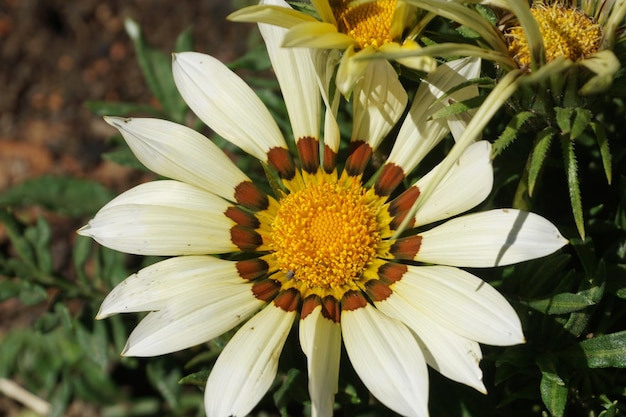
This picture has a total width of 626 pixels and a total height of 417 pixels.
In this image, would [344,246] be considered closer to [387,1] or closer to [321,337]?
[321,337]

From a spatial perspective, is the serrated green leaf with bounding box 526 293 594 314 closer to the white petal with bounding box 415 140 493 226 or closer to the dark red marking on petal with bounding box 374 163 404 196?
the white petal with bounding box 415 140 493 226

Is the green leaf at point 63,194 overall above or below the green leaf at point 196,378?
above

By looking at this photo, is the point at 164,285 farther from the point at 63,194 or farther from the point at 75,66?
→ the point at 75,66

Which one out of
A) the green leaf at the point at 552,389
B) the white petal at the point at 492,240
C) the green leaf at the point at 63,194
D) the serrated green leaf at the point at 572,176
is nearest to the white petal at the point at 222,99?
the white petal at the point at 492,240

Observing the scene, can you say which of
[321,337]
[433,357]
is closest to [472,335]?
[433,357]

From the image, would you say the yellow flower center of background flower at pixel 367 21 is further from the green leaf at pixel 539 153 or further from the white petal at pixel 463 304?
the white petal at pixel 463 304

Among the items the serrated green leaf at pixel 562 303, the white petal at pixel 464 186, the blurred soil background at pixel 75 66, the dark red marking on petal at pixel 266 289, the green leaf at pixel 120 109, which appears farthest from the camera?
the blurred soil background at pixel 75 66
